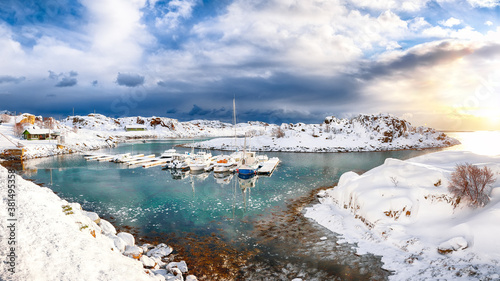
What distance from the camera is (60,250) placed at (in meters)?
9.58

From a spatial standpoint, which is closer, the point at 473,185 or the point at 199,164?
the point at 473,185

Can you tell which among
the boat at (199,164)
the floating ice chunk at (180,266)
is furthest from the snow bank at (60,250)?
the boat at (199,164)

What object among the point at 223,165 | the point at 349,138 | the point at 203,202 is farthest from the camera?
the point at 349,138

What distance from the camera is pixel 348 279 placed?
12.0 m

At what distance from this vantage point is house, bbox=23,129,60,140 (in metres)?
83.0

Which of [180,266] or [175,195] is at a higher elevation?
[175,195]

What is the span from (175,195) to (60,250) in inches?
765

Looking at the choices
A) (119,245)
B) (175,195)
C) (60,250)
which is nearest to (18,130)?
(175,195)

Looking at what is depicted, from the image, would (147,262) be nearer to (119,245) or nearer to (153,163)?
(119,245)

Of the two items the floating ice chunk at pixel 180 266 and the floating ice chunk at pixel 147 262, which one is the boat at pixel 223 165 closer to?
the floating ice chunk at pixel 180 266

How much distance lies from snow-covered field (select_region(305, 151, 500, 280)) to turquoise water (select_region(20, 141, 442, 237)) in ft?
23.3

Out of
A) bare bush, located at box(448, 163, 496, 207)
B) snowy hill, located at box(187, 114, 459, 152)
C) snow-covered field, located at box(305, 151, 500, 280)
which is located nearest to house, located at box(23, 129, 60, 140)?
snowy hill, located at box(187, 114, 459, 152)

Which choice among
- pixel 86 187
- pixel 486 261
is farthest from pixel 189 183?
pixel 486 261

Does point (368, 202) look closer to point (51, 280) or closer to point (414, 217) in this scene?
point (414, 217)
